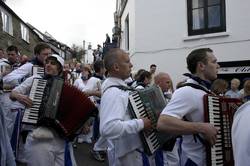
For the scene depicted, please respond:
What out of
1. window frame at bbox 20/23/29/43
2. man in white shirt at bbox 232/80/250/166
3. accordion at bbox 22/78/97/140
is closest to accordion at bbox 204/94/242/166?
man in white shirt at bbox 232/80/250/166

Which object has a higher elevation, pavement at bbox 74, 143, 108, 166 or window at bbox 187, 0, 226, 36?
window at bbox 187, 0, 226, 36

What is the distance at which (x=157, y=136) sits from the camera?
3490 millimetres

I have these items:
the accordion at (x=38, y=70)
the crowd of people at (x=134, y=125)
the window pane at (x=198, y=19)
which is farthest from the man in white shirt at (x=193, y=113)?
the window pane at (x=198, y=19)

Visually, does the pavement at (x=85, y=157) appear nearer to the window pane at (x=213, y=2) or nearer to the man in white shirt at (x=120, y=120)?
the man in white shirt at (x=120, y=120)

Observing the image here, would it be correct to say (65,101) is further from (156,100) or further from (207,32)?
(207,32)

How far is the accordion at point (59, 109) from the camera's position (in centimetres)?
405

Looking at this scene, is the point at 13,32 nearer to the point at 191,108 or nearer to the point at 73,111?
the point at 73,111

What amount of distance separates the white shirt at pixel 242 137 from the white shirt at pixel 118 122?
1.48 meters

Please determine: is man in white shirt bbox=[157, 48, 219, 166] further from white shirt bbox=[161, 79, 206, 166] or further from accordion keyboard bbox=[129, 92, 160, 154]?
accordion keyboard bbox=[129, 92, 160, 154]

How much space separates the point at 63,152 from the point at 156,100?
1.49 m

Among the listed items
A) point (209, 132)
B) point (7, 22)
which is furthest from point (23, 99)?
point (7, 22)

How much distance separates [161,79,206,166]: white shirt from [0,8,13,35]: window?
2613 cm

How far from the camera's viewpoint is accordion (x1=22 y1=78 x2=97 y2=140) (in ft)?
13.3

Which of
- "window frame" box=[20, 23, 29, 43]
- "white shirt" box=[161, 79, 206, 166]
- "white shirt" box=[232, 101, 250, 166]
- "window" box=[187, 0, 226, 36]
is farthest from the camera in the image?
"window frame" box=[20, 23, 29, 43]
